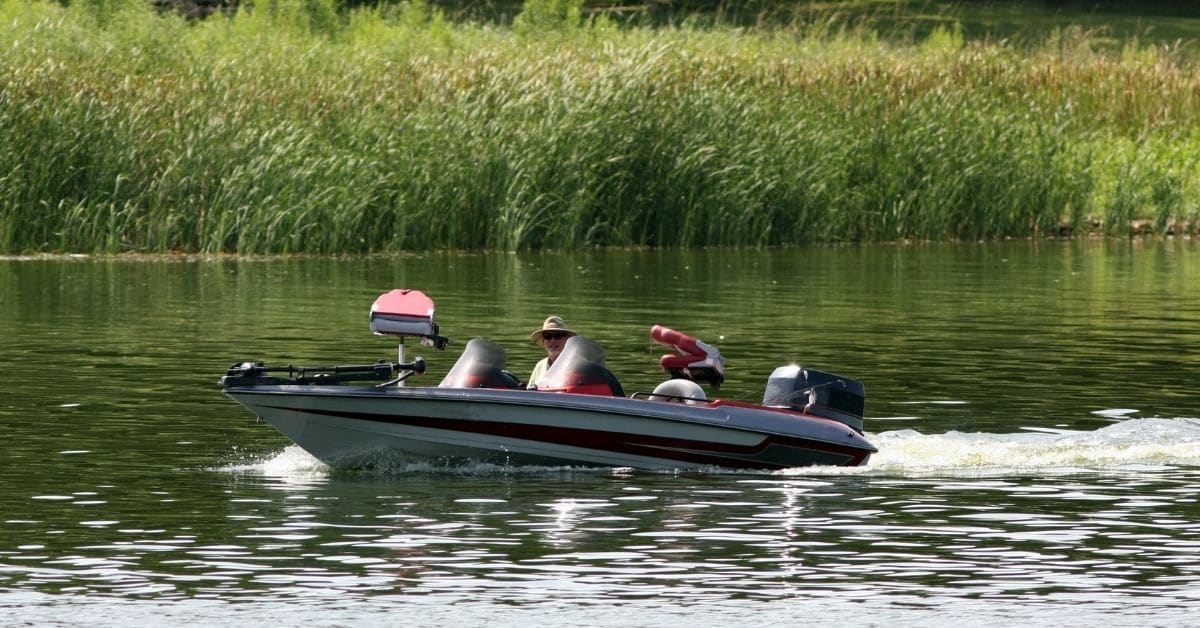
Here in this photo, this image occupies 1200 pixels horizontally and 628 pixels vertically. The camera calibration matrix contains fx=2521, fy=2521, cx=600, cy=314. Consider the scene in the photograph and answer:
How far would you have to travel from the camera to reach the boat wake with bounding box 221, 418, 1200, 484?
15.5 m

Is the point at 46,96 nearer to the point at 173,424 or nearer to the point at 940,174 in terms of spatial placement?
the point at 940,174

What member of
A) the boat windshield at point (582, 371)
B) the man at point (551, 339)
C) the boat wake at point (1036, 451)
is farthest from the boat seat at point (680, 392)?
the boat wake at point (1036, 451)

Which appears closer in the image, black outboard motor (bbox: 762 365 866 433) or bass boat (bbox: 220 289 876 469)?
bass boat (bbox: 220 289 876 469)

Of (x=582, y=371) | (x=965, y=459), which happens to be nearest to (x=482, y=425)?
(x=582, y=371)

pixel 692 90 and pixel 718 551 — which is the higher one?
pixel 692 90

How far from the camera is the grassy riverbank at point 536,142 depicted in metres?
32.4

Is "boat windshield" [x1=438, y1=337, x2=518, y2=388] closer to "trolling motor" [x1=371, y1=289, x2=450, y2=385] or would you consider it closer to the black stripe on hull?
"trolling motor" [x1=371, y1=289, x2=450, y2=385]

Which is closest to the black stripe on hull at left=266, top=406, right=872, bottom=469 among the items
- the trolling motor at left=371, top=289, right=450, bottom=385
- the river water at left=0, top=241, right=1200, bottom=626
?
the river water at left=0, top=241, right=1200, bottom=626

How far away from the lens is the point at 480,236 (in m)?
34.7

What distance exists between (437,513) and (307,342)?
9.46 metres

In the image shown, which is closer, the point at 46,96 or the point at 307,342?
the point at 307,342

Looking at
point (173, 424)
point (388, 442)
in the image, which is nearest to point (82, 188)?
point (173, 424)

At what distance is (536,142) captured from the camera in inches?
1339

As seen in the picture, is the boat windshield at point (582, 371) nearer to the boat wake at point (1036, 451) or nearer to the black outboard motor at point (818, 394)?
the black outboard motor at point (818, 394)
